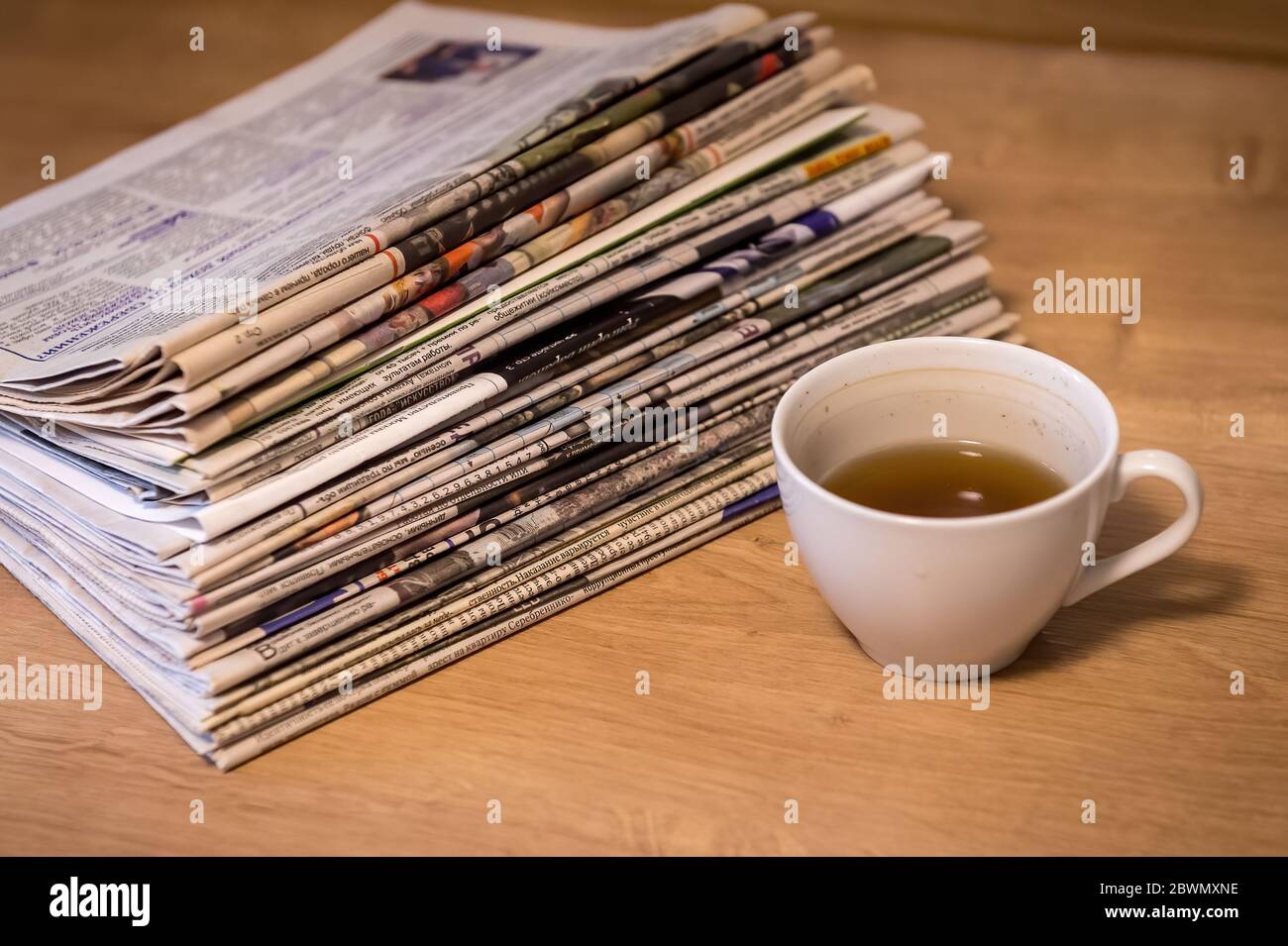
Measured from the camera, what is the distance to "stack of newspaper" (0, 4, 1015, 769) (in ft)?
2.01

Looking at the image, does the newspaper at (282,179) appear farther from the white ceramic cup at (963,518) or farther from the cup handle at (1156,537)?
the cup handle at (1156,537)

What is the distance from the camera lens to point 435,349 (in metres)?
0.66

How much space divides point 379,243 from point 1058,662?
0.37m

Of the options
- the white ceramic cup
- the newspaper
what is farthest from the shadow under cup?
the newspaper

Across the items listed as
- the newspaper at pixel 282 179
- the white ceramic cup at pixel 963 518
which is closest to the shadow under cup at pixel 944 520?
the white ceramic cup at pixel 963 518

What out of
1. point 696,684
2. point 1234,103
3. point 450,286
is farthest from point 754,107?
point 1234,103

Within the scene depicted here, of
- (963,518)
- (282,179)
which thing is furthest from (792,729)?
(282,179)

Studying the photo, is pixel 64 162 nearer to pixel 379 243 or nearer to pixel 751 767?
pixel 379 243

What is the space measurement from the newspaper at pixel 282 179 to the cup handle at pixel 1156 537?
13.3 inches

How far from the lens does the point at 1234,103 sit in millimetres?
1166

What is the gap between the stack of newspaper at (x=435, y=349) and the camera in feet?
2.01

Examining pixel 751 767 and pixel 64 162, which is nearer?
pixel 751 767

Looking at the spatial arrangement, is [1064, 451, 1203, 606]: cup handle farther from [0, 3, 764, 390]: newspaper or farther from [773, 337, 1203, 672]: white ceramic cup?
[0, 3, 764, 390]: newspaper

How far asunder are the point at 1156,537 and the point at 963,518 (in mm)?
106
